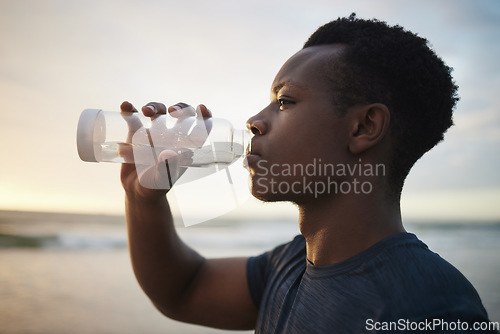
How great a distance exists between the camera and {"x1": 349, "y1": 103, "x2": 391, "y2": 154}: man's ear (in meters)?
1.69

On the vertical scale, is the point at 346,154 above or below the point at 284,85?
below

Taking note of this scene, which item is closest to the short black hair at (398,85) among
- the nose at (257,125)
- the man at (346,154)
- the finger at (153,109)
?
the man at (346,154)

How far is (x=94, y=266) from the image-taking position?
751 centimetres

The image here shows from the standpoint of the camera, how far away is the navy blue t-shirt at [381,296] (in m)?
1.32

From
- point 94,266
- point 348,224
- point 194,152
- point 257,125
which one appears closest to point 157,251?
point 194,152

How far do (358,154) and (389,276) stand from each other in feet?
1.62

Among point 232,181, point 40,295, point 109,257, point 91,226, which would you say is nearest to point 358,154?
point 232,181

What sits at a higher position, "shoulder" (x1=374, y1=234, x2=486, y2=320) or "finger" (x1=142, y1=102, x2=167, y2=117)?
"finger" (x1=142, y1=102, x2=167, y2=117)

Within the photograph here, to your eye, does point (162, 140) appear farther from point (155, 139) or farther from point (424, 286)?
point (424, 286)

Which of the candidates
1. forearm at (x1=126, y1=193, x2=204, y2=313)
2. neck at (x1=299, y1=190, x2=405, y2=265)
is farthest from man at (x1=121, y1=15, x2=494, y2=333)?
forearm at (x1=126, y1=193, x2=204, y2=313)

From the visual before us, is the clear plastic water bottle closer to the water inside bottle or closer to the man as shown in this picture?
the water inside bottle

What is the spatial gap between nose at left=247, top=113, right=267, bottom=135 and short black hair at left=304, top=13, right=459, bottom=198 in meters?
0.30

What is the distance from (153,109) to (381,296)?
1.21m

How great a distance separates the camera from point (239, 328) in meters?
2.27
